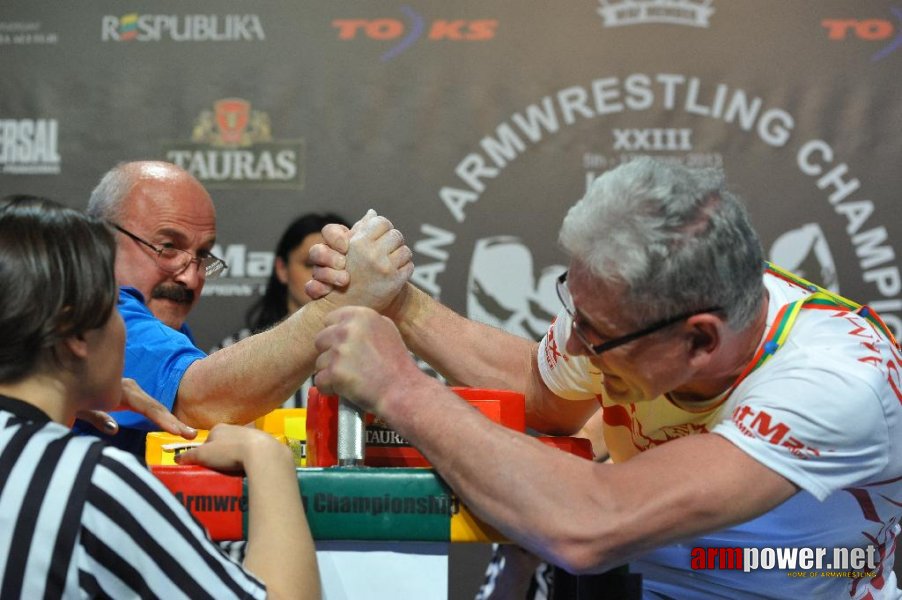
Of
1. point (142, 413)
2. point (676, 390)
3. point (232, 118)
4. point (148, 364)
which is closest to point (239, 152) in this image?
point (232, 118)

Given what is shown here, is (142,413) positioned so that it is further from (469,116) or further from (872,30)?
(872,30)

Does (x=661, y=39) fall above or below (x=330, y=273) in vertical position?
above

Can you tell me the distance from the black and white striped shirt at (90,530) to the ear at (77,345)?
0.10 meters

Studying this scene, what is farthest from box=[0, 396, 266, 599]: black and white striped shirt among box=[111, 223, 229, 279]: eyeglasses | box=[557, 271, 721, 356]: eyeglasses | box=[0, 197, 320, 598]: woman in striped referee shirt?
box=[111, 223, 229, 279]: eyeglasses

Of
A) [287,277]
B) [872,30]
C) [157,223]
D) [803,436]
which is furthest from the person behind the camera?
[287,277]

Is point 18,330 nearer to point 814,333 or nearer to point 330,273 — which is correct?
point 330,273

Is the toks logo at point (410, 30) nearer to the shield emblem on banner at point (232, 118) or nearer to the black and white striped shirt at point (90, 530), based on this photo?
the shield emblem on banner at point (232, 118)

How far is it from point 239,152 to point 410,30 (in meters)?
0.69

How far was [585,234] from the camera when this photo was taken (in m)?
1.39

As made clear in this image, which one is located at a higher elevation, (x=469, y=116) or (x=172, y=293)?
(x=469, y=116)

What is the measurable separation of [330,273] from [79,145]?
202 cm

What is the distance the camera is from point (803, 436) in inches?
52.2

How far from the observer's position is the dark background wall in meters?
3.39

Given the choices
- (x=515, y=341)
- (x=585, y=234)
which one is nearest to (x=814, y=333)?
(x=585, y=234)
